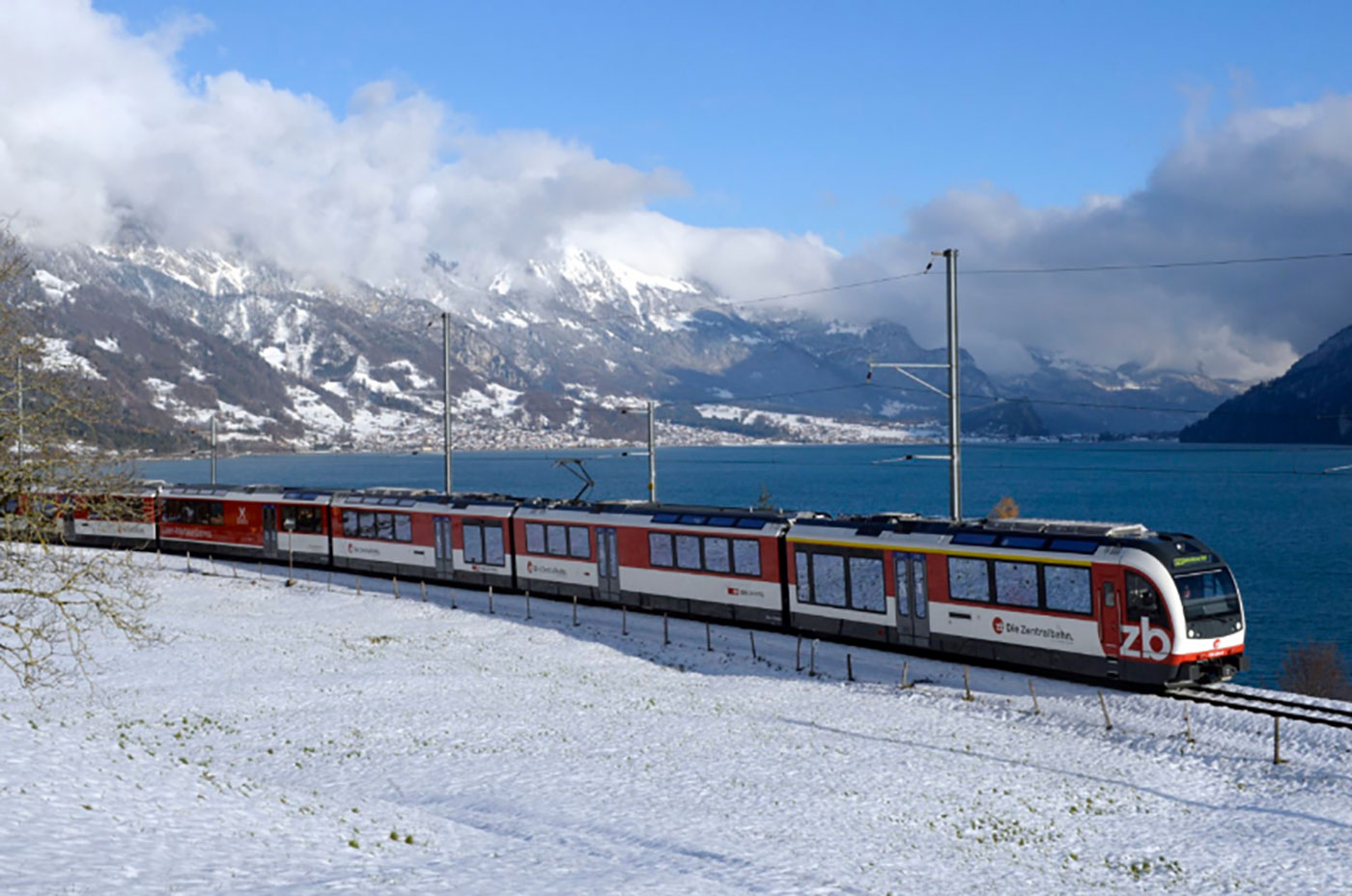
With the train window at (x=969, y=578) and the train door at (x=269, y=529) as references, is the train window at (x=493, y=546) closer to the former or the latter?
the train door at (x=269, y=529)

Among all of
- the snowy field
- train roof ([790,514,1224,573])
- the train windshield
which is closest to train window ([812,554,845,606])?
train roof ([790,514,1224,573])

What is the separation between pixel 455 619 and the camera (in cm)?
3838

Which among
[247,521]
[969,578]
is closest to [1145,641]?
[969,578]

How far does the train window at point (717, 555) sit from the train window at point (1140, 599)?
12.9 m

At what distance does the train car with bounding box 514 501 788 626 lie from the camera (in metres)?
34.1

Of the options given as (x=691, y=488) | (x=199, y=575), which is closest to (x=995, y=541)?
(x=199, y=575)

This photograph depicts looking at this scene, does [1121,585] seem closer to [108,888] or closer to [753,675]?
[753,675]

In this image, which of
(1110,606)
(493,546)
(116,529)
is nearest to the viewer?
(1110,606)

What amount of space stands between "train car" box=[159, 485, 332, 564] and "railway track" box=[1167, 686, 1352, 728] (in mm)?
36802

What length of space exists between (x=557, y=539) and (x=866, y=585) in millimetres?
13594

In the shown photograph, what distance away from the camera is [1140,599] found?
2484 cm

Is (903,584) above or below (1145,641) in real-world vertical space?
above

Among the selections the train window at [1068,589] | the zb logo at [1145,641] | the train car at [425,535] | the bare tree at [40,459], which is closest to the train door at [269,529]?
the train car at [425,535]

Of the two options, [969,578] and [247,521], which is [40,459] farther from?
[247,521]
